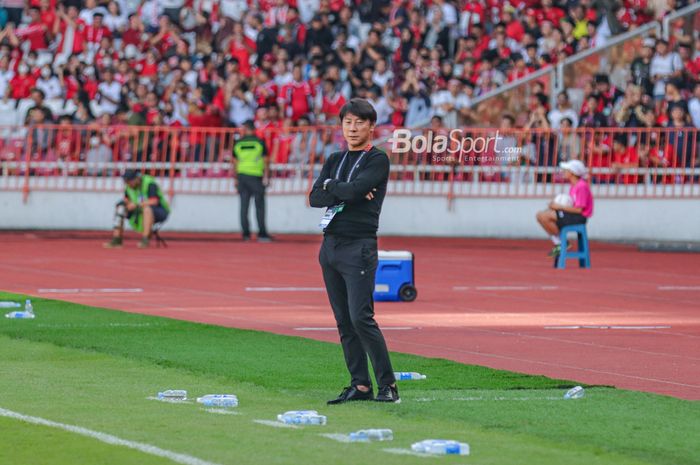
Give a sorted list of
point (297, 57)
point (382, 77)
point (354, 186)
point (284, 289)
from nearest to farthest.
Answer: point (354, 186)
point (284, 289)
point (382, 77)
point (297, 57)

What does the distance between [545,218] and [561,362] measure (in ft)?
A: 42.0

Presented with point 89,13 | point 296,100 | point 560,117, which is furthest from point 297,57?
point 560,117

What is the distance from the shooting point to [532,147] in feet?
99.8

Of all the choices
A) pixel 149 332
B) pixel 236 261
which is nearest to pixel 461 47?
pixel 236 261

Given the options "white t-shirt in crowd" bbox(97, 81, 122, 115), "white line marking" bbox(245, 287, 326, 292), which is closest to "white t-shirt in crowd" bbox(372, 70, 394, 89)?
"white t-shirt in crowd" bbox(97, 81, 122, 115)

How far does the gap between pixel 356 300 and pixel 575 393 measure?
1653 mm

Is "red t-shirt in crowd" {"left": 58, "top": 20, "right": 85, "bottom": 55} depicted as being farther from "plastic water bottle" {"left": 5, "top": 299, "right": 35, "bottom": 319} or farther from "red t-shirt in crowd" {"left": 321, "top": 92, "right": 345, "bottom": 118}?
"plastic water bottle" {"left": 5, "top": 299, "right": 35, "bottom": 319}

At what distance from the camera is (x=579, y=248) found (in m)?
25.5

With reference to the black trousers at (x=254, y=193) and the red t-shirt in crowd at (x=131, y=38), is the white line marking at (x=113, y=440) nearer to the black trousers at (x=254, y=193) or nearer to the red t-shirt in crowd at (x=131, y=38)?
the black trousers at (x=254, y=193)

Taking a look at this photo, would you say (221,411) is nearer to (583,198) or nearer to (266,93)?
(583,198)

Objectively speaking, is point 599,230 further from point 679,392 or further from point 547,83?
point 679,392

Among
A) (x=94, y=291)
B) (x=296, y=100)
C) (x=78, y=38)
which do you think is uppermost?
(x=78, y=38)

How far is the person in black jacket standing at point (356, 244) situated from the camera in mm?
10484

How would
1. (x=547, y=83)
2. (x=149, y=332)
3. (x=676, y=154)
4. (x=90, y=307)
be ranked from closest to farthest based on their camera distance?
(x=149, y=332), (x=90, y=307), (x=676, y=154), (x=547, y=83)
